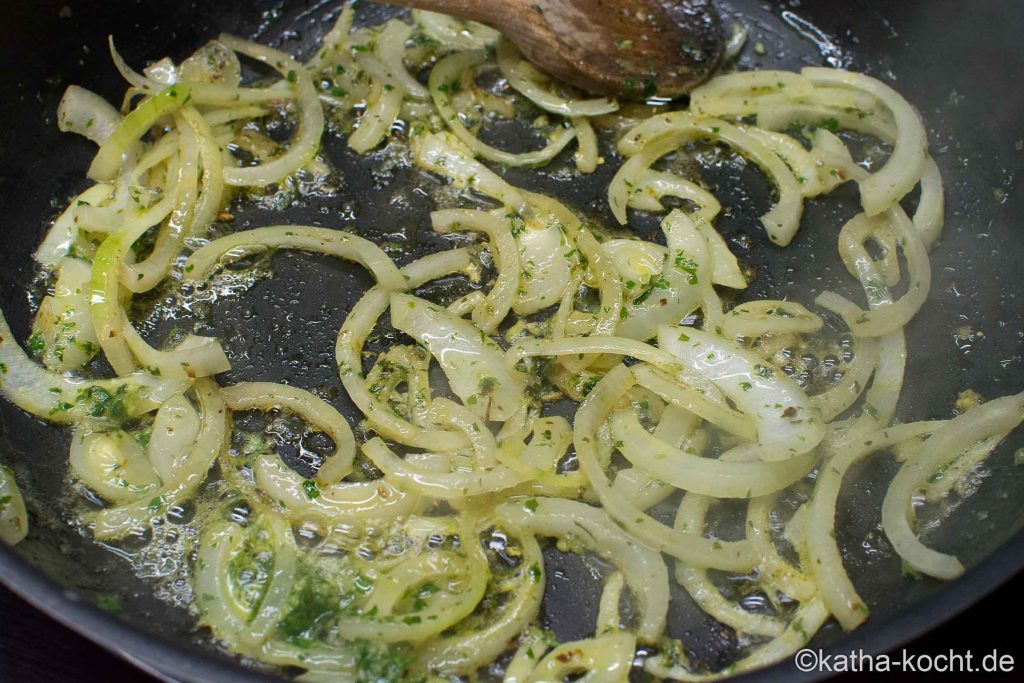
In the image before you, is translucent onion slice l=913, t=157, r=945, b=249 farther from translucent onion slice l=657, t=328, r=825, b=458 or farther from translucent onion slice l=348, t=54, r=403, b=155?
translucent onion slice l=348, t=54, r=403, b=155

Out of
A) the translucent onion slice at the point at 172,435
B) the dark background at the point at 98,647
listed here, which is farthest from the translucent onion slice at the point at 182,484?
the dark background at the point at 98,647

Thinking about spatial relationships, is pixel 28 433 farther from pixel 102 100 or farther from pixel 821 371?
pixel 821 371

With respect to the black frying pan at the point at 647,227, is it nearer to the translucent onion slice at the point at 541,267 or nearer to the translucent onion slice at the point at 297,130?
the translucent onion slice at the point at 297,130

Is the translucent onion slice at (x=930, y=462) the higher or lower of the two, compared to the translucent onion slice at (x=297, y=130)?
higher

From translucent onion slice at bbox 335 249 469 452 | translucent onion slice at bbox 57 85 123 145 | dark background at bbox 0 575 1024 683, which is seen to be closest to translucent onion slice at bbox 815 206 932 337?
dark background at bbox 0 575 1024 683

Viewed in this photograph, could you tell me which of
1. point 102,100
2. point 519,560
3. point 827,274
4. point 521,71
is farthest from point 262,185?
point 827,274
